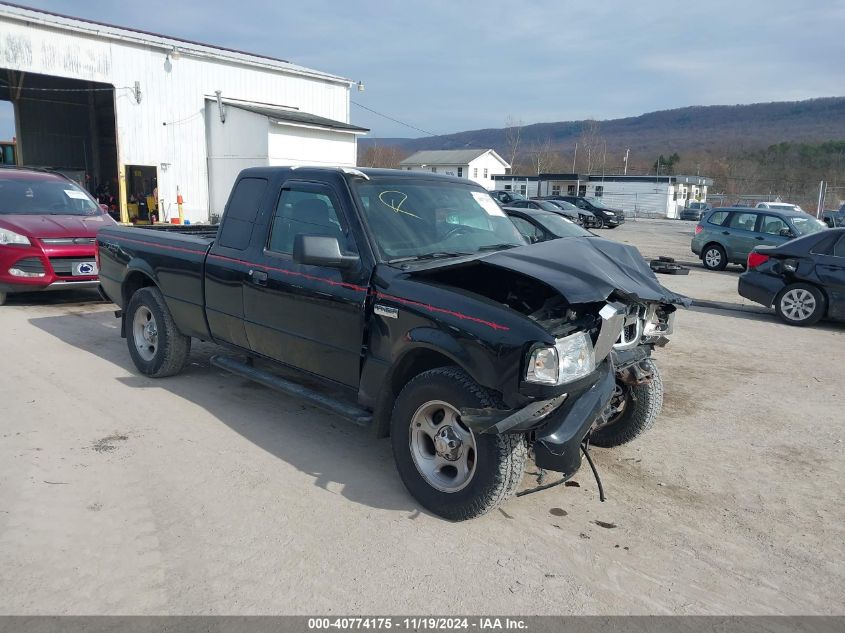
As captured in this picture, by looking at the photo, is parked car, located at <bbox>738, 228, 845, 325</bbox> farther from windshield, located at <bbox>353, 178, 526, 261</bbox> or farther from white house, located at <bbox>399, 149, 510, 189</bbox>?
white house, located at <bbox>399, 149, 510, 189</bbox>

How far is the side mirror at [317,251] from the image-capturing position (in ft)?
12.8

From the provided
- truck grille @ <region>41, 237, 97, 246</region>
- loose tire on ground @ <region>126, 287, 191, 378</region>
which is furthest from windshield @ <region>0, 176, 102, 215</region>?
loose tire on ground @ <region>126, 287, 191, 378</region>

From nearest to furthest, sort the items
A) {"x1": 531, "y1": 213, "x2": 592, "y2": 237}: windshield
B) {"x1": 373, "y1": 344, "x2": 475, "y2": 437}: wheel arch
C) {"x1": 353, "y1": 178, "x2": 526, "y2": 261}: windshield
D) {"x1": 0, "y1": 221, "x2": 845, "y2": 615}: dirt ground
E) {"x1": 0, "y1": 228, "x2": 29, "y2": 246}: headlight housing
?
{"x1": 0, "y1": 221, "x2": 845, "y2": 615}: dirt ground < {"x1": 373, "y1": 344, "x2": 475, "y2": 437}: wheel arch < {"x1": 353, "y1": 178, "x2": 526, "y2": 261}: windshield < {"x1": 0, "y1": 228, "x2": 29, "y2": 246}: headlight housing < {"x1": 531, "y1": 213, "x2": 592, "y2": 237}: windshield

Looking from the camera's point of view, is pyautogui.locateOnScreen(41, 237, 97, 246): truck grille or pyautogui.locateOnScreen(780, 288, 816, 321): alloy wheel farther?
pyautogui.locateOnScreen(780, 288, 816, 321): alloy wheel

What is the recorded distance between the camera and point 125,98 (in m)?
23.7

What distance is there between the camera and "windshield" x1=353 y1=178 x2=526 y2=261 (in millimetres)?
4316

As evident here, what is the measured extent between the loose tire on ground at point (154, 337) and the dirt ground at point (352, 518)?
0.19m

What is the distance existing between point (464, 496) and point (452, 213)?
215cm

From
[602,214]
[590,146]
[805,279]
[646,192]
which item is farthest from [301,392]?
[590,146]

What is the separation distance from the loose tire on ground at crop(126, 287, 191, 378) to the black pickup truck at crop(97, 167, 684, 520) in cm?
37

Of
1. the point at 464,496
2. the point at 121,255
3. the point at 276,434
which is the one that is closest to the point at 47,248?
the point at 121,255

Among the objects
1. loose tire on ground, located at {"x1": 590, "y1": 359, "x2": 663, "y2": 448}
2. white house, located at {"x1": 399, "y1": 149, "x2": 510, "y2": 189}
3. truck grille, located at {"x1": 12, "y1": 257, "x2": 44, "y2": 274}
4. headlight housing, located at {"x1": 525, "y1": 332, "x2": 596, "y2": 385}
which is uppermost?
white house, located at {"x1": 399, "y1": 149, "x2": 510, "y2": 189}

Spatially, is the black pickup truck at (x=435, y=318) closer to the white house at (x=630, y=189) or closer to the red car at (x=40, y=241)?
the red car at (x=40, y=241)

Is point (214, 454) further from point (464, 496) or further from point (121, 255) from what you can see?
point (121, 255)
